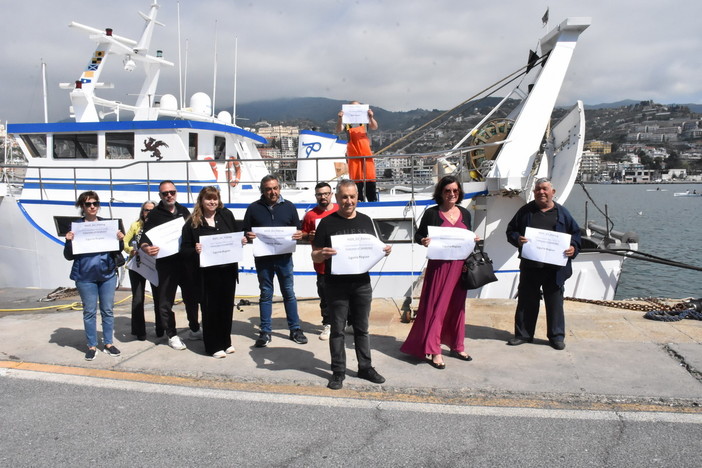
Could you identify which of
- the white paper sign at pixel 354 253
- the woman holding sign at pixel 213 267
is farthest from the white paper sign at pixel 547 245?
the woman holding sign at pixel 213 267

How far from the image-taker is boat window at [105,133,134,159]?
11109mm

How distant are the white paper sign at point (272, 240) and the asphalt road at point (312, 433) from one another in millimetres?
1487

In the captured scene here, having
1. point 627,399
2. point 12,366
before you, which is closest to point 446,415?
point 627,399

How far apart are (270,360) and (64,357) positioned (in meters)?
1.99

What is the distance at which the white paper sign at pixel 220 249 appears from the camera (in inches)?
185

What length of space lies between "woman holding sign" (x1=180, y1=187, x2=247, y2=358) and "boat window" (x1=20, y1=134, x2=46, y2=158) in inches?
346

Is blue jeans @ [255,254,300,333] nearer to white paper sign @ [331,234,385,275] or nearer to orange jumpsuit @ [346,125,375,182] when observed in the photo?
white paper sign @ [331,234,385,275]

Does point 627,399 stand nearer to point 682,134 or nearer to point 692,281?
point 692,281

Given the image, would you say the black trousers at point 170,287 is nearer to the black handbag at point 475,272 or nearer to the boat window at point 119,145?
the black handbag at point 475,272

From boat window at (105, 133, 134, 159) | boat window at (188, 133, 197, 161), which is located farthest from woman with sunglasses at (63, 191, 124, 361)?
boat window at (105, 133, 134, 159)

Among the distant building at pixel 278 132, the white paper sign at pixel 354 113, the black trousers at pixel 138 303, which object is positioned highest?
the distant building at pixel 278 132

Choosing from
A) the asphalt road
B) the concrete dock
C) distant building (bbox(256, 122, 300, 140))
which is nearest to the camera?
the asphalt road

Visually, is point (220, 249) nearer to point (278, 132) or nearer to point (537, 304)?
point (537, 304)

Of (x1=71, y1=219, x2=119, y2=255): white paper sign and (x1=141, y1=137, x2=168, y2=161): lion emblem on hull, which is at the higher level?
(x1=141, y1=137, x2=168, y2=161): lion emblem on hull
